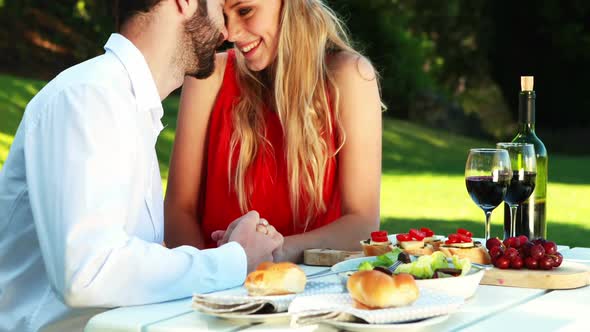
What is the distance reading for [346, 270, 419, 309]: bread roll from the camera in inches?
77.5

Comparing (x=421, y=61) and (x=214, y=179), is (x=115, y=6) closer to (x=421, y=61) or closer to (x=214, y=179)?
(x=214, y=179)

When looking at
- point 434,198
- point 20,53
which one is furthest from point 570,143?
point 20,53

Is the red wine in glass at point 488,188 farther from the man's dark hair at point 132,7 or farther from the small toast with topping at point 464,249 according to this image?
the man's dark hair at point 132,7

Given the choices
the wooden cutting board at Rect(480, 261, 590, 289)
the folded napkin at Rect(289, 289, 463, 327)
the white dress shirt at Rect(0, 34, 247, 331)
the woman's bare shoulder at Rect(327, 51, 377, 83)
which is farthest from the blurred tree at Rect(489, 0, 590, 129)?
the folded napkin at Rect(289, 289, 463, 327)

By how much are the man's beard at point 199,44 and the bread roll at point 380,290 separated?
3.43ft

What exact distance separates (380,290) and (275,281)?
0.26 metres

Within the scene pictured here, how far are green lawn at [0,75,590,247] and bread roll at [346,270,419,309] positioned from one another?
7795 millimetres

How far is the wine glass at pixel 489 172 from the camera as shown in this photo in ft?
8.89

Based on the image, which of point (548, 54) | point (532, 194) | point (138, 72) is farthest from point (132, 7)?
point (548, 54)

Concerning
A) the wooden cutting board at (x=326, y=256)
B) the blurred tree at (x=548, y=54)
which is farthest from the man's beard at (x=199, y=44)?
the blurred tree at (x=548, y=54)

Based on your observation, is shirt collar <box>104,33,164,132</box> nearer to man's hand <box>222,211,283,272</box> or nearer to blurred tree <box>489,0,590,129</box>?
man's hand <box>222,211,283,272</box>

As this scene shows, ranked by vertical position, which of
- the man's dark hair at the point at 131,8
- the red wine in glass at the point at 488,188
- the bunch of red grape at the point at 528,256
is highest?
the man's dark hair at the point at 131,8

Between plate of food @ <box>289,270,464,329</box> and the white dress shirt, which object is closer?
plate of food @ <box>289,270,464,329</box>

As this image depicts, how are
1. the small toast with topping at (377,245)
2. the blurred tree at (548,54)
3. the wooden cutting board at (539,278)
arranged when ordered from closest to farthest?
the wooden cutting board at (539,278) → the small toast with topping at (377,245) → the blurred tree at (548,54)
